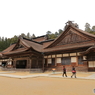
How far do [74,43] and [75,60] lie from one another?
10.1 feet

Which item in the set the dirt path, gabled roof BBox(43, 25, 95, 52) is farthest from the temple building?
the dirt path

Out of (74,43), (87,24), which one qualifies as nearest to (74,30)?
(74,43)

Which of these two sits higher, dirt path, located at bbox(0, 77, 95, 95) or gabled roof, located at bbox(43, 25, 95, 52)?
gabled roof, located at bbox(43, 25, 95, 52)

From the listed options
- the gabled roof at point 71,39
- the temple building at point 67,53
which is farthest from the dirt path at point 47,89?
the gabled roof at point 71,39

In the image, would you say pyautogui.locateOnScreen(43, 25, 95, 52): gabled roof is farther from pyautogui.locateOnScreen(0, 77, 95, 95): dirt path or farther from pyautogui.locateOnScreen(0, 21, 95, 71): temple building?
pyautogui.locateOnScreen(0, 77, 95, 95): dirt path

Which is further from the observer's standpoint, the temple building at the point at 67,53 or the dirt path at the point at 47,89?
the temple building at the point at 67,53

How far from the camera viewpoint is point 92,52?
14.8 meters

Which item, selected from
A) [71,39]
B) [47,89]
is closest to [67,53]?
[71,39]

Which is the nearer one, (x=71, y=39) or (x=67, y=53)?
(x=67, y=53)

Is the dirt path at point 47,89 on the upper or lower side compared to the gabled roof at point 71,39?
lower

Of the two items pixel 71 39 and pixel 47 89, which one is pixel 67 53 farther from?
pixel 47 89

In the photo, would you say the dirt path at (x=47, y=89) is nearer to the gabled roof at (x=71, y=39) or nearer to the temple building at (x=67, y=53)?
the temple building at (x=67, y=53)

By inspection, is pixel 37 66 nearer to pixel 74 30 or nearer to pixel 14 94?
pixel 74 30

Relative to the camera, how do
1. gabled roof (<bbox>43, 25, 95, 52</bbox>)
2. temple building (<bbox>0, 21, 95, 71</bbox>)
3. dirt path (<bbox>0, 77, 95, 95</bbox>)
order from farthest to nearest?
gabled roof (<bbox>43, 25, 95, 52</bbox>) → temple building (<bbox>0, 21, 95, 71</bbox>) → dirt path (<bbox>0, 77, 95, 95</bbox>)
